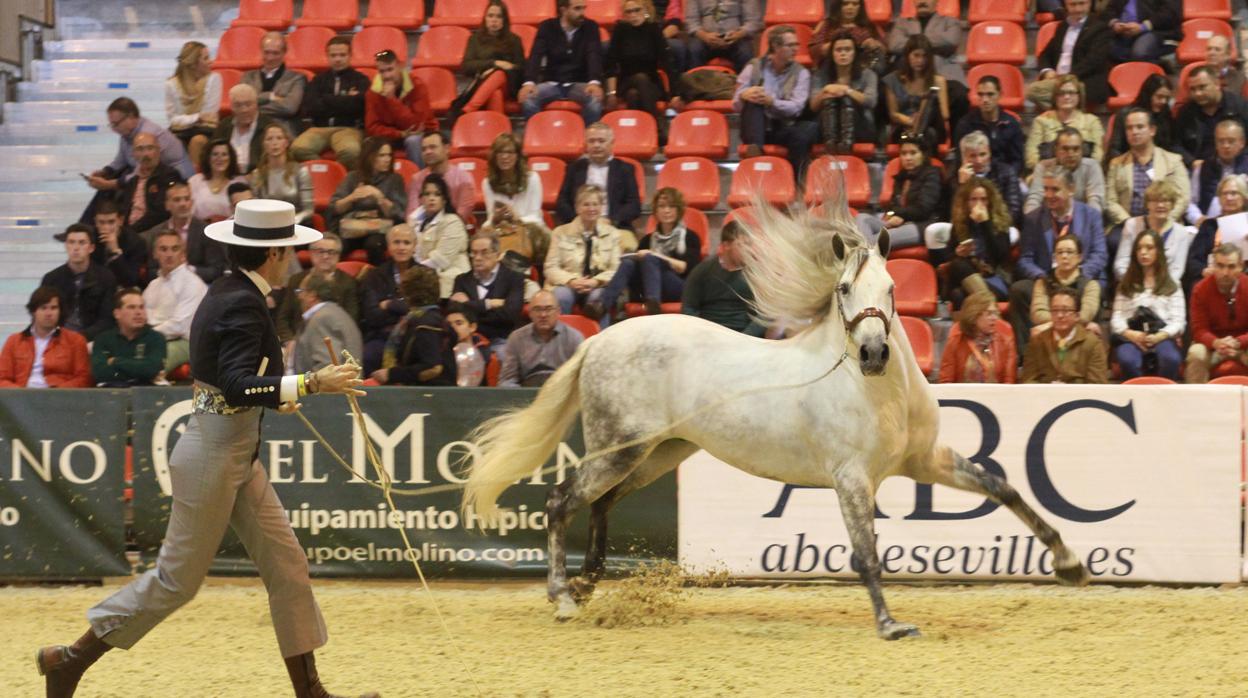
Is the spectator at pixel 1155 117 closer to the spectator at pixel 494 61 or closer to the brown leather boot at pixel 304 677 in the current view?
the spectator at pixel 494 61

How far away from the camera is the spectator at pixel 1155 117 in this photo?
38.9 ft

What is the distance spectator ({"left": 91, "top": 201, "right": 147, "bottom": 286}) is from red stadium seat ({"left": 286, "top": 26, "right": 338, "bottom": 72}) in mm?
3204

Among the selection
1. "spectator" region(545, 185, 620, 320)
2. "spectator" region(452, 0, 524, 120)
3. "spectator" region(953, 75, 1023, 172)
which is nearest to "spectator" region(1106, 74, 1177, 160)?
"spectator" region(953, 75, 1023, 172)

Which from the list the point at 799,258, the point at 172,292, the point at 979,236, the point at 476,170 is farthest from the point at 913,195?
the point at 172,292

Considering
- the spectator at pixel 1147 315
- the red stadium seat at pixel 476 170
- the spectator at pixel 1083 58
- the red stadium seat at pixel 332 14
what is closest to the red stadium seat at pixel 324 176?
the red stadium seat at pixel 476 170

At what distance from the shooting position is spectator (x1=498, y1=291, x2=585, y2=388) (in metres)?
9.88

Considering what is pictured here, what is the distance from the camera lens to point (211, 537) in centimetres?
561

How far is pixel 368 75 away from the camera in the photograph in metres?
13.9

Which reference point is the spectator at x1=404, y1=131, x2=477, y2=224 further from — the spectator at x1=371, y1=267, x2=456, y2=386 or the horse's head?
the horse's head

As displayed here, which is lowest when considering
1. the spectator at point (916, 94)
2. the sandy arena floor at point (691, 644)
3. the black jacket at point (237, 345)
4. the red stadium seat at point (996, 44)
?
the sandy arena floor at point (691, 644)

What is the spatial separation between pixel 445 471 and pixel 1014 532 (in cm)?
340

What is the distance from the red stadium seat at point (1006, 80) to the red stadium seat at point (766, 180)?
77.1 inches

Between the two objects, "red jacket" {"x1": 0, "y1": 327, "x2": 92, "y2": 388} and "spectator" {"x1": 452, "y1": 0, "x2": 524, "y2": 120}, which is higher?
"spectator" {"x1": 452, "y1": 0, "x2": 524, "y2": 120}

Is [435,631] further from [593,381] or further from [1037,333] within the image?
[1037,333]
